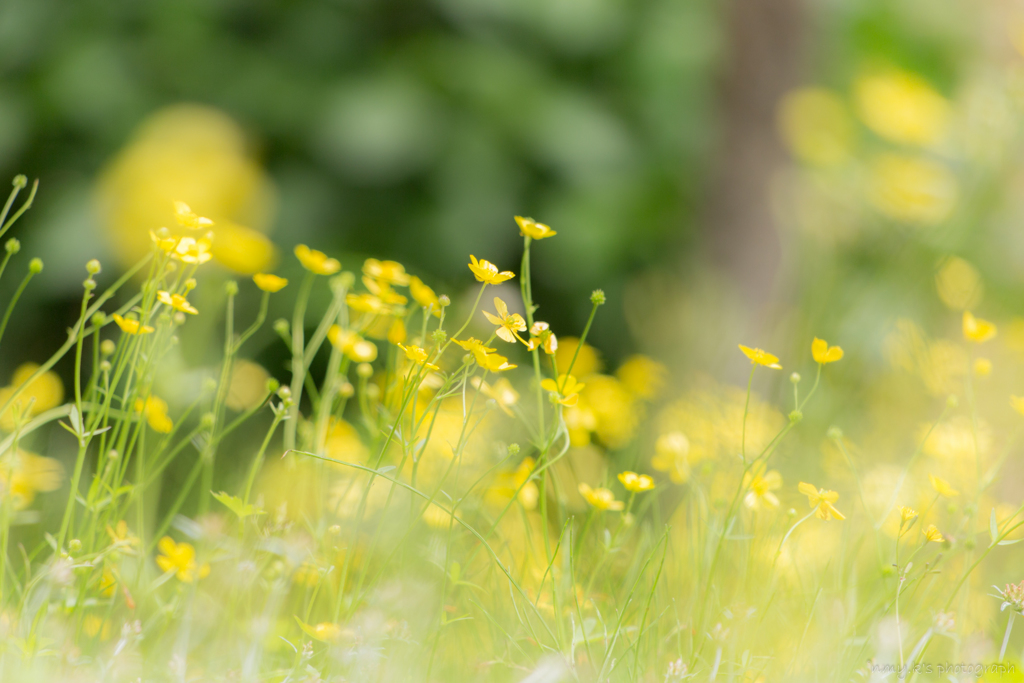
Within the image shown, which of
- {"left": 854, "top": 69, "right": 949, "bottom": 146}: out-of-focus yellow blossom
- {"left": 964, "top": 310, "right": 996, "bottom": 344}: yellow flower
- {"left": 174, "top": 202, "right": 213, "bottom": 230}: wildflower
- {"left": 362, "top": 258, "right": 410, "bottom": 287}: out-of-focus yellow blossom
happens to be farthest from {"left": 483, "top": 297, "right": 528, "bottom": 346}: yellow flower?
{"left": 854, "top": 69, "right": 949, "bottom": 146}: out-of-focus yellow blossom

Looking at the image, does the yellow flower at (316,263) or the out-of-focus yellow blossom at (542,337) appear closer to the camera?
the out-of-focus yellow blossom at (542,337)

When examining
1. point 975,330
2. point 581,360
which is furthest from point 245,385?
point 975,330

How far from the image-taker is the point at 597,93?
3.28 meters

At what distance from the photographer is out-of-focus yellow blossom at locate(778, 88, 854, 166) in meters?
2.58

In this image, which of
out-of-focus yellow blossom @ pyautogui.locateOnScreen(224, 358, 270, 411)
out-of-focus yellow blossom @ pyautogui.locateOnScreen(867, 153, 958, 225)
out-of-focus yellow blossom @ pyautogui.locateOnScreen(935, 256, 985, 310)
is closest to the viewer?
out-of-focus yellow blossom @ pyautogui.locateOnScreen(935, 256, 985, 310)

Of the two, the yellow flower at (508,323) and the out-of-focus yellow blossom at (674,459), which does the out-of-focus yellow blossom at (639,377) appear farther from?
the yellow flower at (508,323)

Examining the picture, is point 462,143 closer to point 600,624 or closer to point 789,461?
point 789,461

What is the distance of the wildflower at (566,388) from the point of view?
719mm

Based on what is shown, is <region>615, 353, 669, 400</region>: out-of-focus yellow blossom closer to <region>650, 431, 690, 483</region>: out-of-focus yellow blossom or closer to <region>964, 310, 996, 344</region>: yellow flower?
<region>650, 431, 690, 483</region>: out-of-focus yellow blossom

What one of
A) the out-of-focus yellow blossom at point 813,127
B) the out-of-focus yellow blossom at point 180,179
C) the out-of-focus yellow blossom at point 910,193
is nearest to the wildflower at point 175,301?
the out-of-focus yellow blossom at point 180,179

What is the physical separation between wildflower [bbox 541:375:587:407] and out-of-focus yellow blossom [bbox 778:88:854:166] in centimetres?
199

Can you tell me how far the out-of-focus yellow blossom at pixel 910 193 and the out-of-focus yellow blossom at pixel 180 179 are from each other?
188cm

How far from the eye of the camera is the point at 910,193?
2287 mm

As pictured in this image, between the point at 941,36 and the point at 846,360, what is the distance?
316 centimetres
